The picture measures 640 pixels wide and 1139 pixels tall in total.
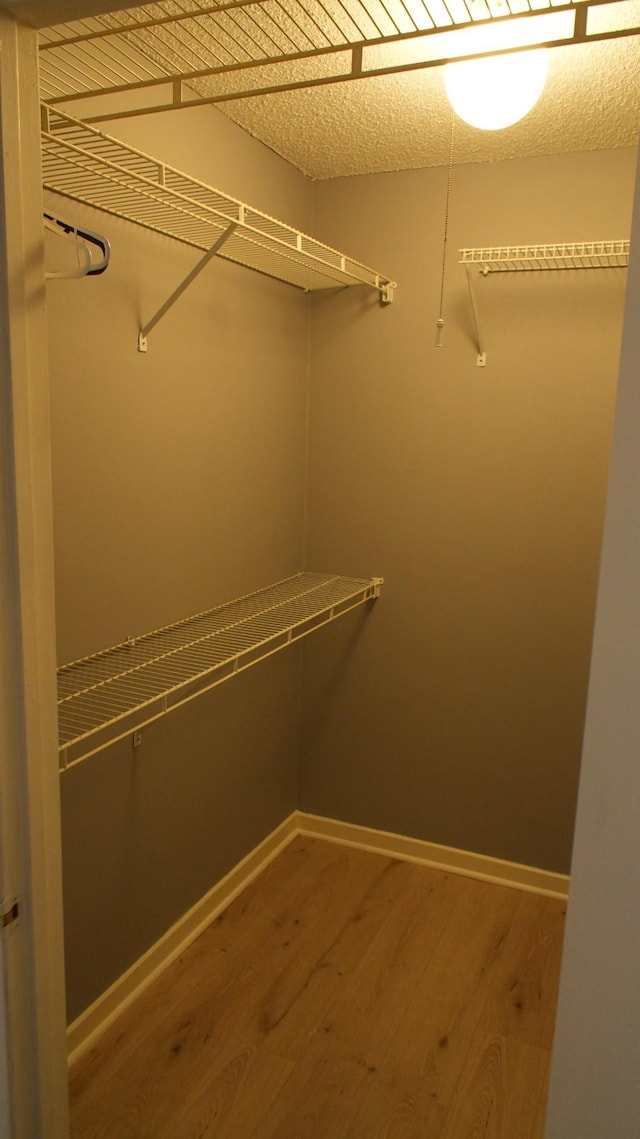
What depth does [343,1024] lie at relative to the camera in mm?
1931

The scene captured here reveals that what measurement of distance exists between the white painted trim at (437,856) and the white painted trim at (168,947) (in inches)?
6.1

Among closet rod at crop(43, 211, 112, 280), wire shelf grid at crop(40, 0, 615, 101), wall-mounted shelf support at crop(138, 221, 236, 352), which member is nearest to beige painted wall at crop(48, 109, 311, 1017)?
wall-mounted shelf support at crop(138, 221, 236, 352)

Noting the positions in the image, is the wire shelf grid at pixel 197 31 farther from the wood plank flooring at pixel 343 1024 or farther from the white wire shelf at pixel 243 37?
the wood plank flooring at pixel 343 1024

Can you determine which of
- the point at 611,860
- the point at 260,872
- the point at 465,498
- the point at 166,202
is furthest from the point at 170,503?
the point at 611,860

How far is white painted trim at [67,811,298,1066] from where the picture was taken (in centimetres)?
182

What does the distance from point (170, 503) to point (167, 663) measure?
0.44m

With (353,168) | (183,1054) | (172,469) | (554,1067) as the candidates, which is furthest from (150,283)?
(183,1054)

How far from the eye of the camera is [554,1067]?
0.72 m

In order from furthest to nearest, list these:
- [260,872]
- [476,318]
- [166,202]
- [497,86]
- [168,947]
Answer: [260,872] < [476,318] < [168,947] < [166,202] < [497,86]

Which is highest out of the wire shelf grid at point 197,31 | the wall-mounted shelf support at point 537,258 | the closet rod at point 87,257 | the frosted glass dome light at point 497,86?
the wire shelf grid at point 197,31

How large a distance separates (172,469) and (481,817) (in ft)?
5.23

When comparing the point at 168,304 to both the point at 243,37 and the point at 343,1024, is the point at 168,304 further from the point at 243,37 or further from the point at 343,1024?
the point at 343,1024

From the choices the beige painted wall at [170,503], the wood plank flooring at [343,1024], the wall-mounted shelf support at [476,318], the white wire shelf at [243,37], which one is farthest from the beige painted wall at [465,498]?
the white wire shelf at [243,37]

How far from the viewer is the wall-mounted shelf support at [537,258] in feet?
6.86
